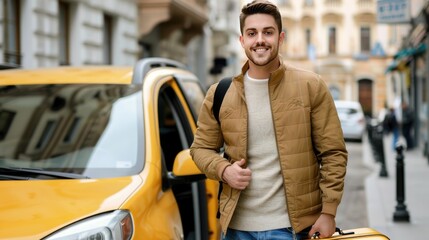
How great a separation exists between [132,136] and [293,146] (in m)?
1.43

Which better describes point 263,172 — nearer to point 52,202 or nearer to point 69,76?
point 52,202

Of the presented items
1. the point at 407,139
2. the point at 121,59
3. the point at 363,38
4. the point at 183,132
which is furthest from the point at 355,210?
the point at 363,38

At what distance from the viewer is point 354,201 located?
11.6m

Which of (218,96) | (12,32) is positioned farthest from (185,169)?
(12,32)

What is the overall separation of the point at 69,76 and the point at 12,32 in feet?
29.6

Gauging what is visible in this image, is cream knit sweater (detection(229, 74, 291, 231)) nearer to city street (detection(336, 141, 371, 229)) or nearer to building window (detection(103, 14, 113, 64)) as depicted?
city street (detection(336, 141, 371, 229))

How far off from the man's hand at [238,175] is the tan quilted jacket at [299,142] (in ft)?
0.16

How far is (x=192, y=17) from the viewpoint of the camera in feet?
78.7

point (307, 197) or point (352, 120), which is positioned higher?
point (307, 197)

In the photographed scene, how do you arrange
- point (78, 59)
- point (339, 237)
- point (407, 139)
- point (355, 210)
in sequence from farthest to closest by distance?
1. point (407, 139)
2. point (78, 59)
3. point (355, 210)
4. point (339, 237)

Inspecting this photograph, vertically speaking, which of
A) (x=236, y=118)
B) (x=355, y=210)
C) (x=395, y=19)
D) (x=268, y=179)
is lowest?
(x=355, y=210)

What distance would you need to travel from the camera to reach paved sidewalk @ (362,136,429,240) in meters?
8.38

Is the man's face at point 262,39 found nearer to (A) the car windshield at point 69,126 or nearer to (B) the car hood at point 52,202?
(B) the car hood at point 52,202

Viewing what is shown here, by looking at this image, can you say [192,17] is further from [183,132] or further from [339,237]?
[339,237]
